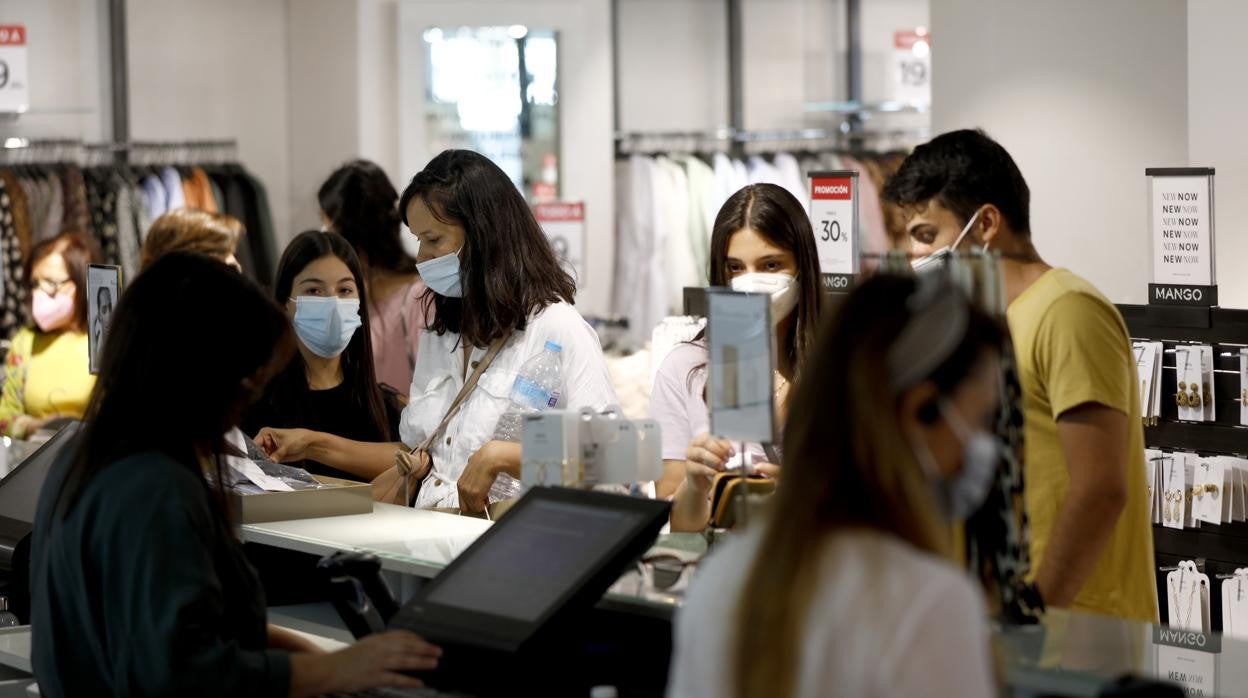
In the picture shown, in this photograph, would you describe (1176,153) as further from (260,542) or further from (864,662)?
(864,662)

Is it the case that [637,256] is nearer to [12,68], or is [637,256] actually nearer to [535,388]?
[12,68]

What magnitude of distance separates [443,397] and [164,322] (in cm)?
147

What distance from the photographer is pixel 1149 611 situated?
3098mm

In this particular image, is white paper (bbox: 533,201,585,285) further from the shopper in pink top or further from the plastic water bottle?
the plastic water bottle

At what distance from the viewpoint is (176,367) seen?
94.8 inches

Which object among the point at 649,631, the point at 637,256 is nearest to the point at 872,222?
the point at 637,256

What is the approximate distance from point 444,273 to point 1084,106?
12.6ft

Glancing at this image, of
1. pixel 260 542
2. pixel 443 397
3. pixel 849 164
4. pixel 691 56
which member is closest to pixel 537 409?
pixel 443 397

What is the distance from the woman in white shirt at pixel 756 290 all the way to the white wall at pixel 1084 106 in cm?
348

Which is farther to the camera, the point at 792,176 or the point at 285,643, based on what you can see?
the point at 792,176

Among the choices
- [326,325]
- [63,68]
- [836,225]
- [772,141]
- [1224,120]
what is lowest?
[326,325]

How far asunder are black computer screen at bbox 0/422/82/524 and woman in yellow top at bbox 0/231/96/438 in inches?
96.3

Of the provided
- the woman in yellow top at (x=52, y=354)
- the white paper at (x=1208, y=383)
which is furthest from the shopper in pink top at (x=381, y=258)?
the white paper at (x=1208, y=383)

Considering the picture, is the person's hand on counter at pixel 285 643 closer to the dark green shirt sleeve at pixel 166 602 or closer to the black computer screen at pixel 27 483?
the dark green shirt sleeve at pixel 166 602
